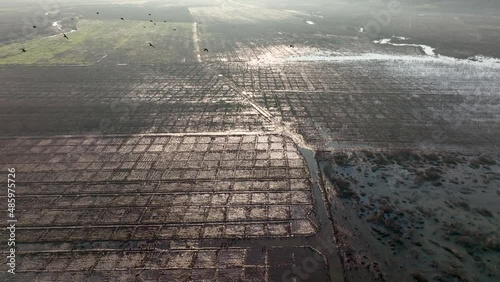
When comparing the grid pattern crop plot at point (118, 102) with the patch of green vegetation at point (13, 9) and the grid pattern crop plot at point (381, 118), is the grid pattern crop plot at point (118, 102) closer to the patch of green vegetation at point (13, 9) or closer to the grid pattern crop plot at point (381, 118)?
the grid pattern crop plot at point (381, 118)

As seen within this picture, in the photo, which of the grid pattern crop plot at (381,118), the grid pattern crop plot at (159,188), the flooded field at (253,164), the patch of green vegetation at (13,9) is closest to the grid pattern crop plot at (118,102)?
the flooded field at (253,164)

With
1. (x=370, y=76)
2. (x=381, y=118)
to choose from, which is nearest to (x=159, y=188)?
(x=381, y=118)

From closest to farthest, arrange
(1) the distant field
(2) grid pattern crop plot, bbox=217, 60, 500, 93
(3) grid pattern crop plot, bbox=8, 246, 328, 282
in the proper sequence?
(3) grid pattern crop plot, bbox=8, 246, 328, 282
(2) grid pattern crop plot, bbox=217, 60, 500, 93
(1) the distant field

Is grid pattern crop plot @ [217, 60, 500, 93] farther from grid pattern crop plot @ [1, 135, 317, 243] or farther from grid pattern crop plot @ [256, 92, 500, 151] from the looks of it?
grid pattern crop plot @ [1, 135, 317, 243]

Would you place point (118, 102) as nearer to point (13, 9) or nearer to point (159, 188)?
point (159, 188)

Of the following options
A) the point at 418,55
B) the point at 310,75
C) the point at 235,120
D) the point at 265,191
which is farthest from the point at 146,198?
the point at 418,55

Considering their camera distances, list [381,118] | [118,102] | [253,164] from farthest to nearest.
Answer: [118,102] → [381,118] → [253,164]

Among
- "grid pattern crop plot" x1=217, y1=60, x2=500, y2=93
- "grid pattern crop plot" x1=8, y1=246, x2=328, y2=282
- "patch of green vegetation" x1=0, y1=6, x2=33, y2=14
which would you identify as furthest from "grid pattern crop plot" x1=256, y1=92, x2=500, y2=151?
"patch of green vegetation" x1=0, y1=6, x2=33, y2=14
